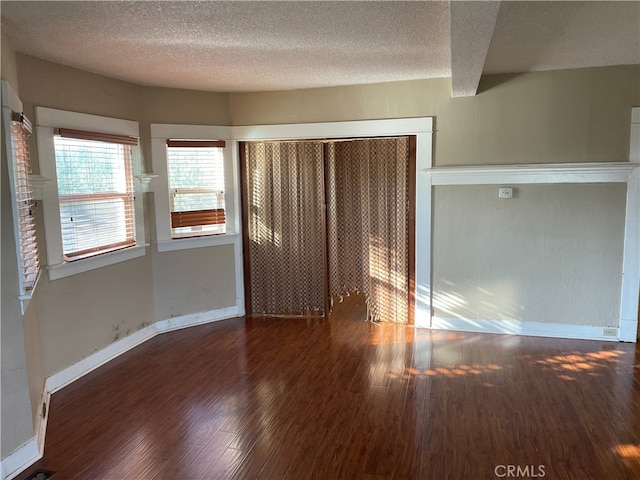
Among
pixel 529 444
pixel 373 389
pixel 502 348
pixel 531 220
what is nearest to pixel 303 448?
pixel 373 389

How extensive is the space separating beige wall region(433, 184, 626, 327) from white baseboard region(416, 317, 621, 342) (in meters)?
0.05

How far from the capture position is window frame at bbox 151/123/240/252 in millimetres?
4695

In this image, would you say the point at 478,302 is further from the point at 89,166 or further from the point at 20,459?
the point at 20,459

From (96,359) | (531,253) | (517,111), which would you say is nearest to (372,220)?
(531,253)

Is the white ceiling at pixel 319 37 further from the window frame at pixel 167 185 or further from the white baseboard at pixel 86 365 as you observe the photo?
the white baseboard at pixel 86 365

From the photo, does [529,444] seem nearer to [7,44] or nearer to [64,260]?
[64,260]

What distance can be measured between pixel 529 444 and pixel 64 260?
11.2ft

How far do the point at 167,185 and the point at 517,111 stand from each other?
3322 mm

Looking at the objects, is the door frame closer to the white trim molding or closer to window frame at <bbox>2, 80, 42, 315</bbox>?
the white trim molding

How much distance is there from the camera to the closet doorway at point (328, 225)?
4859mm

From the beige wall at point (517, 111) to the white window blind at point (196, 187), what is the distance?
1.16m

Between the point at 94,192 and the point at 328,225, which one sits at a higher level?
the point at 94,192

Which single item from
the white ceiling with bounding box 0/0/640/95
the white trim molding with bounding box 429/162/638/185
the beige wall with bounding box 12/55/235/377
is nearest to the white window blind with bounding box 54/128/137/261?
the beige wall with bounding box 12/55/235/377

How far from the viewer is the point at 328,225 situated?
5164 millimetres
